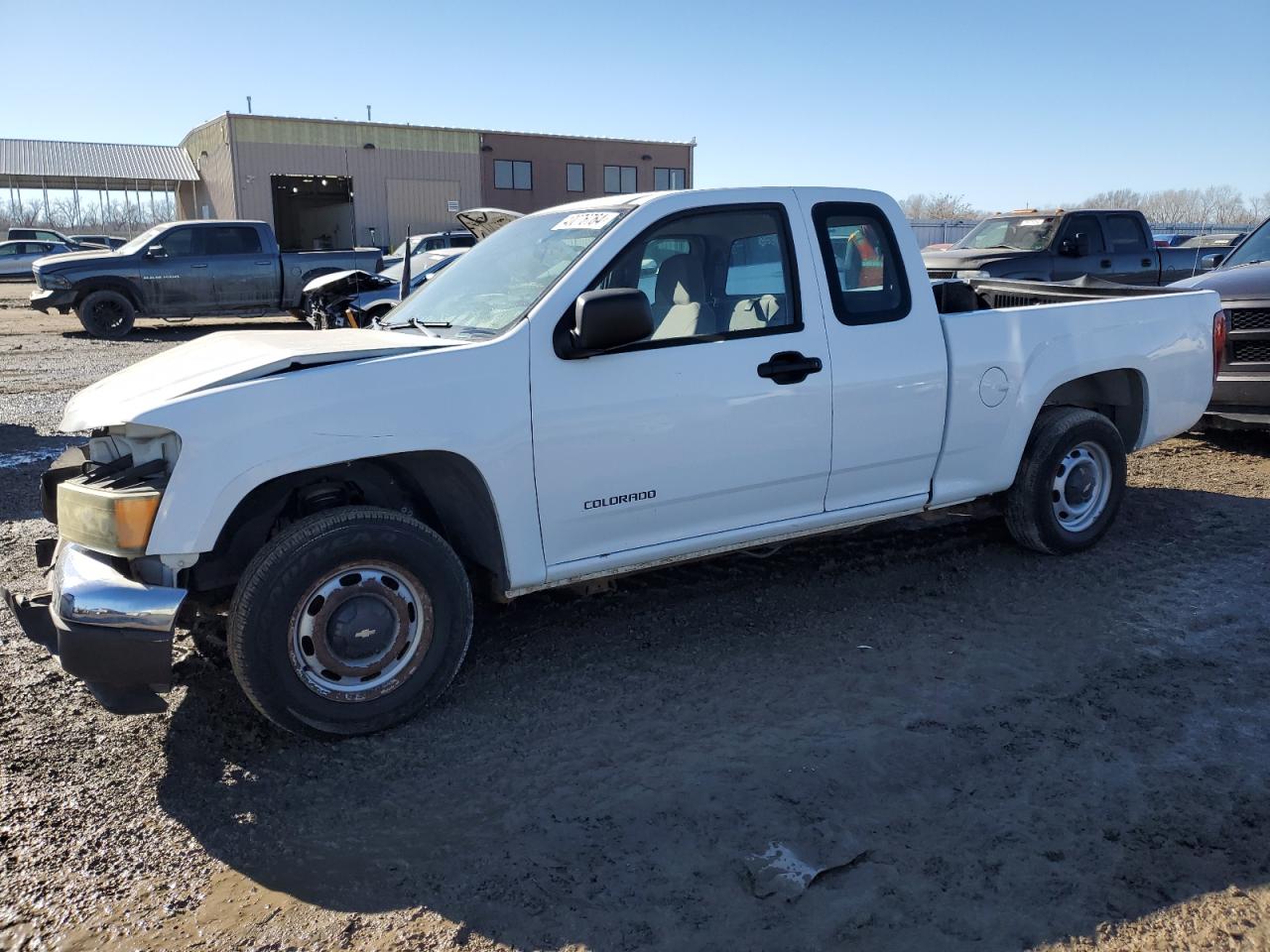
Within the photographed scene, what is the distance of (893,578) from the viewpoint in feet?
17.0

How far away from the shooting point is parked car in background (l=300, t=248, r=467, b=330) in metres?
6.31

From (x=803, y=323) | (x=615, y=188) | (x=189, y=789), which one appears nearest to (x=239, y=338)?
(x=189, y=789)

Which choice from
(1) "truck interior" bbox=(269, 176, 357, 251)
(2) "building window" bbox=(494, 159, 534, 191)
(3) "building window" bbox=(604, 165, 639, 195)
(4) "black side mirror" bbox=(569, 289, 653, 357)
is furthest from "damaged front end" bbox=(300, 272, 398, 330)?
(3) "building window" bbox=(604, 165, 639, 195)

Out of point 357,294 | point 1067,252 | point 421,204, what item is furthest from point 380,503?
point 421,204

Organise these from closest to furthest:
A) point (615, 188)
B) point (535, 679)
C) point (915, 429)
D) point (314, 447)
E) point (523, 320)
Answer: point (314, 447) → point (523, 320) → point (535, 679) → point (915, 429) → point (615, 188)

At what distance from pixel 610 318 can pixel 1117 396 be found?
11.4ft

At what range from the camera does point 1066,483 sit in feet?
17.5

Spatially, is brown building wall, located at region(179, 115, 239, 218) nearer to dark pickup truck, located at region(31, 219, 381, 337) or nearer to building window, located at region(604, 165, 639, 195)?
building window, located at region(604, 165, 639, 195)

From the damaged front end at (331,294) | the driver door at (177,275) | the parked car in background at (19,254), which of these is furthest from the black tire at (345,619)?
the parked car in background at (19,254)

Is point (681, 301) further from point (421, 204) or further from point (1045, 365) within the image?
point (421, 204)

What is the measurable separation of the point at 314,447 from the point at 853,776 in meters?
2.11

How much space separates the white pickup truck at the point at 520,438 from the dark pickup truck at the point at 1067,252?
8861 millimetres

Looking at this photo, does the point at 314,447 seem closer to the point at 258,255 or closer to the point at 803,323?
the point at 803,323

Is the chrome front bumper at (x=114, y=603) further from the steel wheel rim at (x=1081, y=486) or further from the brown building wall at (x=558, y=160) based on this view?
the brown building wall at (x=558, y=160)
